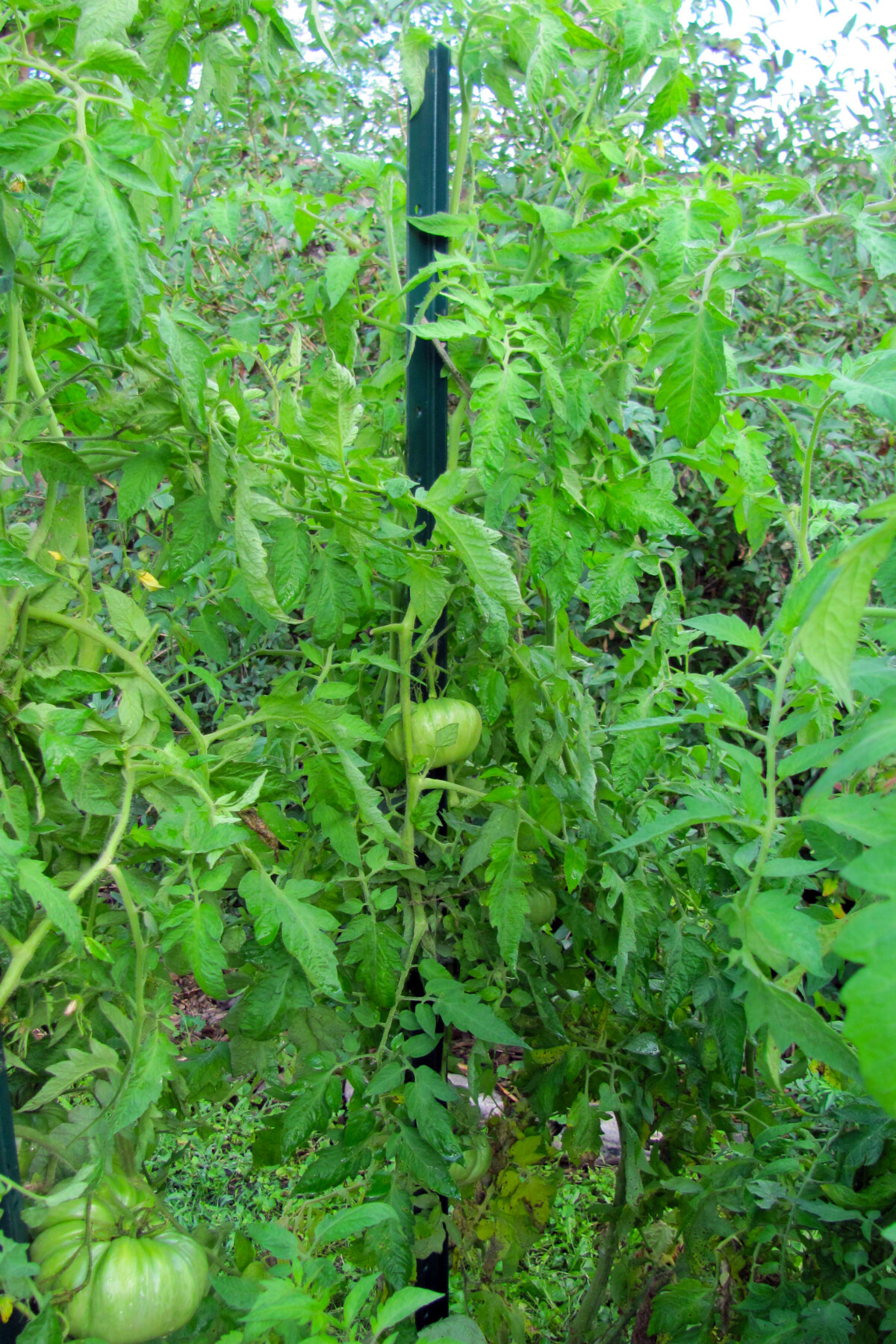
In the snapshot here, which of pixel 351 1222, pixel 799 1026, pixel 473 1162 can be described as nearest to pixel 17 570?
pixel 351 1222

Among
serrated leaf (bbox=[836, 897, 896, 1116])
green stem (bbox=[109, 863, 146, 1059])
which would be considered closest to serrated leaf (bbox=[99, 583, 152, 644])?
green stem (bbox=[109, 863, 146, 1059])

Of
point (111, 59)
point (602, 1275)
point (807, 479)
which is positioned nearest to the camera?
point (111, 59)

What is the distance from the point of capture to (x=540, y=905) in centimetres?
112

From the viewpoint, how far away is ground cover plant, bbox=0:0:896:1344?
0.69 metres

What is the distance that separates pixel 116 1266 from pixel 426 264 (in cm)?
97

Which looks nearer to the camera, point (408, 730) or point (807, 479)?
point (807, 479)

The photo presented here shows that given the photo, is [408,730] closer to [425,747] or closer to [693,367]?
[425,747]

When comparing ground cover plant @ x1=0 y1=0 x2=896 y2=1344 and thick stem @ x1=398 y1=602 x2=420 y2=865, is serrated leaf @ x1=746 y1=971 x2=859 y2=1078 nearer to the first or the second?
ground cover plant @ x1=0 y1=0 x2=896 y2=1344

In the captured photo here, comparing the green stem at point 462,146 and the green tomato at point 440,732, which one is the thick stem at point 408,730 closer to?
the green tomato at point 440,732

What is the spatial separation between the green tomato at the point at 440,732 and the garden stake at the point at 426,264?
9cm

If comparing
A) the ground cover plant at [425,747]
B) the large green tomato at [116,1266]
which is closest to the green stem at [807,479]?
the ground cover plant at [425,747]

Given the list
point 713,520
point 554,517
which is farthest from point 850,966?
point 713,520

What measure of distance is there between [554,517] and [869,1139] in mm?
634

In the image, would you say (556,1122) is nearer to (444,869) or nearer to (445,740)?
(444,869)
